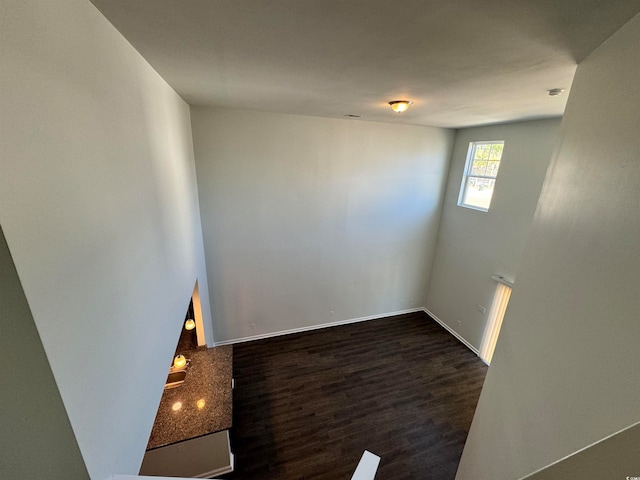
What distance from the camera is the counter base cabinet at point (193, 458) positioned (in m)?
2.69

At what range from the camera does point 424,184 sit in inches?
209

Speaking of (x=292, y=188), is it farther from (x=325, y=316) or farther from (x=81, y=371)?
(x=81, y=371)

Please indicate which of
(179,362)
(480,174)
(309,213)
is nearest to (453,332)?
(480,174)

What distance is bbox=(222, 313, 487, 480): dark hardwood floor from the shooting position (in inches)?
124

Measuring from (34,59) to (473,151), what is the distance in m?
5.80

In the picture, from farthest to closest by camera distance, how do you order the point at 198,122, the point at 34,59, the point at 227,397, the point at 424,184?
the point at 424,184
the point at 198,122
the point at 227,397
the point at 34,59

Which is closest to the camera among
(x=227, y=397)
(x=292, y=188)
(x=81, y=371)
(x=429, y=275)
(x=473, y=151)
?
(x=81, y=371)

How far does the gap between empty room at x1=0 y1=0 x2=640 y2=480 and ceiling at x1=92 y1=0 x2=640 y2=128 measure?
2cm

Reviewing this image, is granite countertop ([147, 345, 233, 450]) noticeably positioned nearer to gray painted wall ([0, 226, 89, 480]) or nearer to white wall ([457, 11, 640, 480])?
gray painted wall ([0, 226, 89, 480])

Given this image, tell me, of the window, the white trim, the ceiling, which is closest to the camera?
the ceiling

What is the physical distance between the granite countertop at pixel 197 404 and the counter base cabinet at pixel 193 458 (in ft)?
0.68

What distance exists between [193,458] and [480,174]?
20.0ft

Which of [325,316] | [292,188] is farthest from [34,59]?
[325,316]

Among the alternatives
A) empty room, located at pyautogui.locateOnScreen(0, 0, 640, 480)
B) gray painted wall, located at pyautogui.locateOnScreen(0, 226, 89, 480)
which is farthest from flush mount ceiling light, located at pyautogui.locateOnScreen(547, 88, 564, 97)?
gray painted wall, located at pyautogui.locateOnScreen(0, 226, 89, 480)
